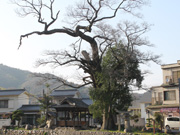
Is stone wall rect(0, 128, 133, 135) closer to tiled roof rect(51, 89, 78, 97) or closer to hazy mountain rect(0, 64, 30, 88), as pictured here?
tiled roof rect(51, 89, 78, 97)

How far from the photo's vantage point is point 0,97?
43906 mm

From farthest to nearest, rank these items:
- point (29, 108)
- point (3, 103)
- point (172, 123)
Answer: point (3, 103), point (29, 108), point (172, 123)

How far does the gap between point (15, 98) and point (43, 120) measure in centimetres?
1567

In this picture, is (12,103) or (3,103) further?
(3,103)

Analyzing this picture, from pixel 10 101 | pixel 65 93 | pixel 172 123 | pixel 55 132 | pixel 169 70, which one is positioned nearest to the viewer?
pixel 55 132

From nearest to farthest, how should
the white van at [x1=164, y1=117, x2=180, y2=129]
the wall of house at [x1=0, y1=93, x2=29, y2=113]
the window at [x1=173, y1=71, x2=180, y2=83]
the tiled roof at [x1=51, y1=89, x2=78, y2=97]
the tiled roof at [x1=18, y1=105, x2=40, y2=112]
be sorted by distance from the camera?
the white van at [x1=164, y1=117, x2=180, y2=129], the window at [x1=173, y1=71, x2=180, y2=83], the tiled roof at [x1=18, y1=105, x2=40, y2=112], the wall of house at [x1=0, y1=93, x2=29, y2=113], the tiled roof at [x1=51, y1=89, x2=78, y2=97]

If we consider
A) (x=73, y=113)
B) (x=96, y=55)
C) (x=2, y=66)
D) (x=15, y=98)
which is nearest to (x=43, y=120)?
(x=73, y=113)

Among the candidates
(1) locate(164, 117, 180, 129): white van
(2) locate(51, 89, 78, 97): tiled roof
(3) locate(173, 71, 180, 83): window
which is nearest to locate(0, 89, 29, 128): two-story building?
(2) locate(51, 89, 78, 97): tiled roof

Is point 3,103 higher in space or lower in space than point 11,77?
lower

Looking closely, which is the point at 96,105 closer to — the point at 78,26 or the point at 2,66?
the point at 78,26

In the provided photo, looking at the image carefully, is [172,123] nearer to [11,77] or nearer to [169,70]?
[169,70]

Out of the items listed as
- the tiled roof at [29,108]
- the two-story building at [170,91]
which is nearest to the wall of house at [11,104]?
the tiled roof at [29,108]

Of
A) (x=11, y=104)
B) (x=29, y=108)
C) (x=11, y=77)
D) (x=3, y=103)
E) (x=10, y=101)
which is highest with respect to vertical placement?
(x=11, y=77)

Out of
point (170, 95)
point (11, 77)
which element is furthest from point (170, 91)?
point (11, 77)
